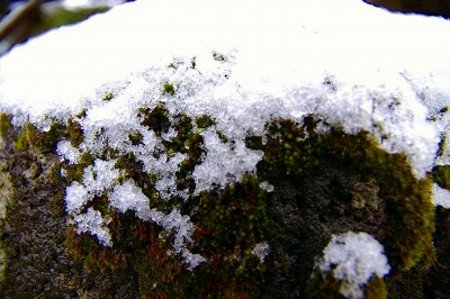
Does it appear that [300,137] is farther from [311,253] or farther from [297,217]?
[311,253]

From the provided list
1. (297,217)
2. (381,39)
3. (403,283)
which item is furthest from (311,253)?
(381,39)

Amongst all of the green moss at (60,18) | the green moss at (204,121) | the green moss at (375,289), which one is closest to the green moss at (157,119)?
the green moss at (204,121)

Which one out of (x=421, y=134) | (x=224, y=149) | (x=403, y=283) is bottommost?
(x=403, y=283)

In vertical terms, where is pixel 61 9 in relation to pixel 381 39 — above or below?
below

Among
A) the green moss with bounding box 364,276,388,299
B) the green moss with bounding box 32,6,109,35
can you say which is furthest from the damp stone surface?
the green moss with bounding box 32,6,109,35

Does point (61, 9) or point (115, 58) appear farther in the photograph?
point (61, 9)

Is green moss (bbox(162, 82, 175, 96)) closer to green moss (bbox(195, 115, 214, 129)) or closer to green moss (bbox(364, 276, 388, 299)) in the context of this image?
green moss (bbox(195, 115, 214, 129))

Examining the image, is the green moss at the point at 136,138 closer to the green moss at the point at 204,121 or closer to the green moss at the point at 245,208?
the green moss at the point at 245,208
